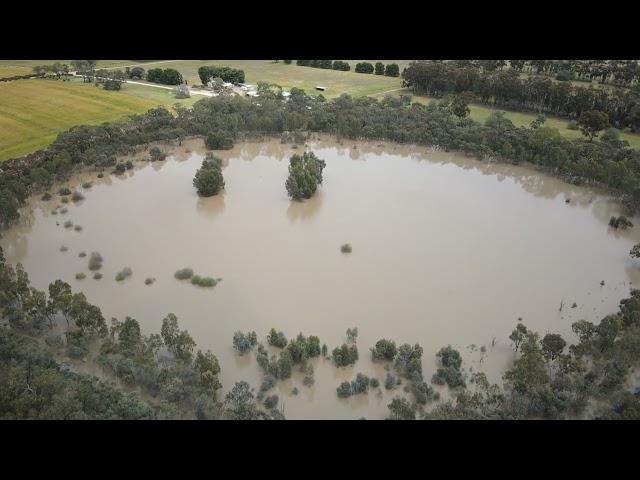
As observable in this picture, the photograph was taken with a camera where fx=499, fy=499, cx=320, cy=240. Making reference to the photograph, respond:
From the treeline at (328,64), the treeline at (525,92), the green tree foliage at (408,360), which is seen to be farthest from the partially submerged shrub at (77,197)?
the treeline at (328,64)

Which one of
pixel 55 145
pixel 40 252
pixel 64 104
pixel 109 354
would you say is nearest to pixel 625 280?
pixel 109 354

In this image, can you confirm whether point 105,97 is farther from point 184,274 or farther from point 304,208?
point 184,274

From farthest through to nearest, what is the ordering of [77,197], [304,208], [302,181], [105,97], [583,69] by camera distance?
[583,69] → [105,97] → [77,197] → [302,181] → [304,208]

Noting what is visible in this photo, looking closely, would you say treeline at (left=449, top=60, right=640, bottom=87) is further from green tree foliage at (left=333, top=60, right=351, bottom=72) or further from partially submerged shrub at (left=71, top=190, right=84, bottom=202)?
partially submerged shrub at (left=71, top=190, right=84, bottom=202)

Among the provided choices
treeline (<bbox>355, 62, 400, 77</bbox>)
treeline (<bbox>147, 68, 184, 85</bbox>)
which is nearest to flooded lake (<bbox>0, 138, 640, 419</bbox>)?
treeline (<bbox>147, 68, 184, 85</bbox>)

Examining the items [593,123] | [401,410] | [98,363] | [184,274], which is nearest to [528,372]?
[401,410]

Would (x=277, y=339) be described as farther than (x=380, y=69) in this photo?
No

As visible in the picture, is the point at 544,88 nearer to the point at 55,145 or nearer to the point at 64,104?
the point at 55,145
